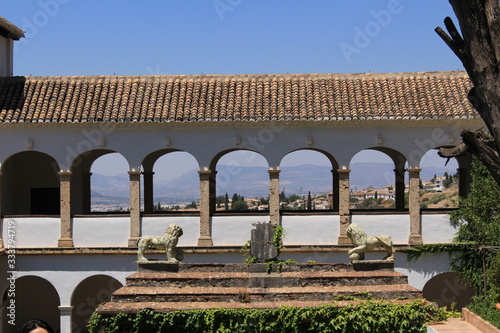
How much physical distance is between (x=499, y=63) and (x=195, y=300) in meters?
7.59

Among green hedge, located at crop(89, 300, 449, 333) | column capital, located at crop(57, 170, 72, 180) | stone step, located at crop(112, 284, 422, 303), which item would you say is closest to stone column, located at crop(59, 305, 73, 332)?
column capital, located at crop(57, 170, 72, 180)

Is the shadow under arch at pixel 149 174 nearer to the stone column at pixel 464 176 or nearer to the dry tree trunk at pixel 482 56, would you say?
the stone column at pixel 464 176

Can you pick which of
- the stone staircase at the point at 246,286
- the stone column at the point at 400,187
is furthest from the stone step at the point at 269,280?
the stone column at the point at 400,187

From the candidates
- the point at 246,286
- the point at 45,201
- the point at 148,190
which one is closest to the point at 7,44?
the point at 45,201

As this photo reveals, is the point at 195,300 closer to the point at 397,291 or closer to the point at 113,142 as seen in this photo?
the point at 397,291

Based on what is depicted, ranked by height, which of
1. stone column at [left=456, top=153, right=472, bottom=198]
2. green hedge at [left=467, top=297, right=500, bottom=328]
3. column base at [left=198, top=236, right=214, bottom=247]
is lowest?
green hedge at [left=467, top=297, right=500, bottom=328]

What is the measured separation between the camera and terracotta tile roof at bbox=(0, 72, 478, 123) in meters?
22.5

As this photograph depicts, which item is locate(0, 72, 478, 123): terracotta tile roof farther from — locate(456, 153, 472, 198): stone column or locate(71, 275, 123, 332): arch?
locate(71, 275, 123, 332): arch

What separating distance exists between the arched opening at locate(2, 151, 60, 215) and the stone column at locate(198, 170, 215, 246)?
6.62 meters

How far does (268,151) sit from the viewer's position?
23.0m

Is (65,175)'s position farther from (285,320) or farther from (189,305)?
(285,320)

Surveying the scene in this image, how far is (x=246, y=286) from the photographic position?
1477 centimetres

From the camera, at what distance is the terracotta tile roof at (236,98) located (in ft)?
73.9

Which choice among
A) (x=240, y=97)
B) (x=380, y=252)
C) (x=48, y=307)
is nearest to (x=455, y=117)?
(x=380, y=252)
